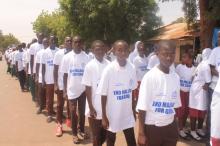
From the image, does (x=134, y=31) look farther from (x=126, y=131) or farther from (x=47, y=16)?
(x=47, y=16)

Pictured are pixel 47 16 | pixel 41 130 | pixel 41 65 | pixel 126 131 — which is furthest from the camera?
pixel 47 16

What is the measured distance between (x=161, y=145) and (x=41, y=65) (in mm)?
5979

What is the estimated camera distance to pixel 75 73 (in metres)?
7.66

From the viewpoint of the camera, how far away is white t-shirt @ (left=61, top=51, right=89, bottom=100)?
7.60 metres

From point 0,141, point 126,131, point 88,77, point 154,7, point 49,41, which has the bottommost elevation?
point 0,141

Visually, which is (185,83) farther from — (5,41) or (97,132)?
(5,41)

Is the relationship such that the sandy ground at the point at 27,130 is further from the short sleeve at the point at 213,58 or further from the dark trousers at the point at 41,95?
the short sleeve at the point at 213,58

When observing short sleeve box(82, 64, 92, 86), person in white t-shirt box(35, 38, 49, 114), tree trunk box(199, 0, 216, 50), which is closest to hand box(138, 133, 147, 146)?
short sleeve box(82, 64, 92, 86)

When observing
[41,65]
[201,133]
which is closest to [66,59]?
[41,65]

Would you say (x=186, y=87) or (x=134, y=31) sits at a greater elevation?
(x=134, y=31)

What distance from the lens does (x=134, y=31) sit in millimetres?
27625

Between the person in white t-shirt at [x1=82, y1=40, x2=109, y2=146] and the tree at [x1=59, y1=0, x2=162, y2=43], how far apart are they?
1905 centimetres

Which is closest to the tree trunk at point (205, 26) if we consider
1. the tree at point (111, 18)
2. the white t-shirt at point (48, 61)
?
the white t-shirt at point (48, 61)

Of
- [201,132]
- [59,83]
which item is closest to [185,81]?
[201,132]
